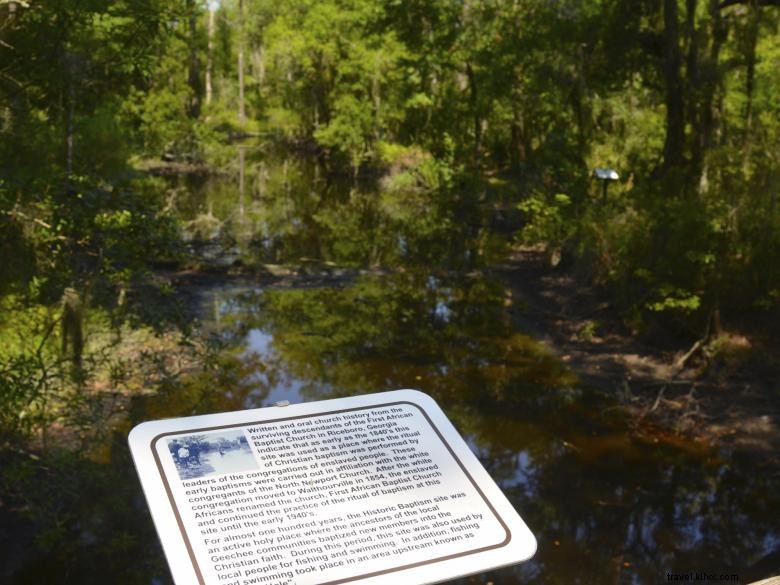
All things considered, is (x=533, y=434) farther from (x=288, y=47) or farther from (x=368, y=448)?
(x=288, y=47)

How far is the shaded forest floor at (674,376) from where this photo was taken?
34.0 feet

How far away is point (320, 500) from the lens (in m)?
2.95

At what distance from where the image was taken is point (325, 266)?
18.9m

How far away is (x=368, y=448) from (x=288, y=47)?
1425 inches

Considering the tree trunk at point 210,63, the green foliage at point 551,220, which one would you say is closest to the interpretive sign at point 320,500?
the green foliage at point 551,220

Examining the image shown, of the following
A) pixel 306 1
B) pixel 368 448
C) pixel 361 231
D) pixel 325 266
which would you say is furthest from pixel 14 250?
pixel 306 1

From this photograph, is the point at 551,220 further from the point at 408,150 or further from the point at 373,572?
the point at 408,150

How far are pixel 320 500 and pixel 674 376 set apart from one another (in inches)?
388

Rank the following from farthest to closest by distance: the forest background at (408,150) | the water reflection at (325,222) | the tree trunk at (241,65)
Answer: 1. the tree trunk at (241,65)
2. the water reflection at (325,222)
3. the forest background at (408,150)

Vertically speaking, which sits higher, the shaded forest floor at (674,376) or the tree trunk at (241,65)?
the tree trunk at (241,65)

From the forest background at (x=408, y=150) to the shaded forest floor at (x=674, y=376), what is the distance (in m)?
0.40

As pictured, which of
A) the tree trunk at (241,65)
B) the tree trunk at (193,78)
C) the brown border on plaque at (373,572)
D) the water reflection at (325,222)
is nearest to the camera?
the brown border on plaque at (373,572)

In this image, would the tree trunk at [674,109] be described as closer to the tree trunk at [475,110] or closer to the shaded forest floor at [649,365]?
the shaded forest floor at [649,365]

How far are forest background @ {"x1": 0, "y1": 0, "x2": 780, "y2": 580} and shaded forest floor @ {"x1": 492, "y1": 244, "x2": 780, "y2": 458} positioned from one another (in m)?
0.40
